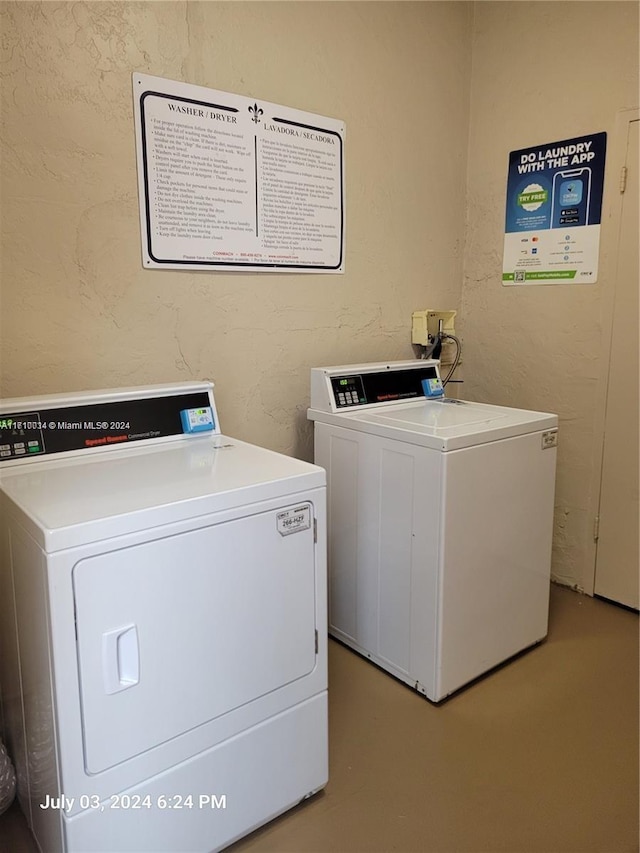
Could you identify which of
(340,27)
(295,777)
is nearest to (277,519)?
(295,777)

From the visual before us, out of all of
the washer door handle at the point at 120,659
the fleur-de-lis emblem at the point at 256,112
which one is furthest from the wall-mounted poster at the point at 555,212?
the washer door handle at the point at 120,659

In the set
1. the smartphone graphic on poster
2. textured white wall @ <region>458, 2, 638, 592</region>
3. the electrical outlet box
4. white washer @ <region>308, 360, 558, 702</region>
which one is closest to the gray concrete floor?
white washer @ <region>308, 360, 558, 702</region>

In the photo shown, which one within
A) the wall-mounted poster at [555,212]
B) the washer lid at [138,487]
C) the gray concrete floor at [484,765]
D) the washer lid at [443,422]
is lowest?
the gray concrete floor at [484,765]

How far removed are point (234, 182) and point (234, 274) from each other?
1.00ft

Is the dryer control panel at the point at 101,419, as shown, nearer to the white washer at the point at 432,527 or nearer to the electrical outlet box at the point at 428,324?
the white washer at the point at 432,527

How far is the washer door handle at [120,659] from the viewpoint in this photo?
122 cm

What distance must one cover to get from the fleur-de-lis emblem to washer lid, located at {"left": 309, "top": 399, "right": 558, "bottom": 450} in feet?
3.43

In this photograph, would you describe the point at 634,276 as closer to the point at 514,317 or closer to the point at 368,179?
the point at 514,317

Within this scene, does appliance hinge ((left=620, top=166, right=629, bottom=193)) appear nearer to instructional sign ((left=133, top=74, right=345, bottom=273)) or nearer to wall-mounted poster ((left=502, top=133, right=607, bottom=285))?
wall-mounted poster ((left=502, top=133, right=607, bottom=285))

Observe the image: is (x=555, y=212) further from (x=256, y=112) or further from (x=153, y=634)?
(x=153, y=634)

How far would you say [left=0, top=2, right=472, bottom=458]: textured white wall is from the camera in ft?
5.78

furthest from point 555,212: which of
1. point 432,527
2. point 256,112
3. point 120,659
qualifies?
point 120,659

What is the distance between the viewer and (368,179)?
2.54 m

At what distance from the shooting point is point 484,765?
68.9 inches
